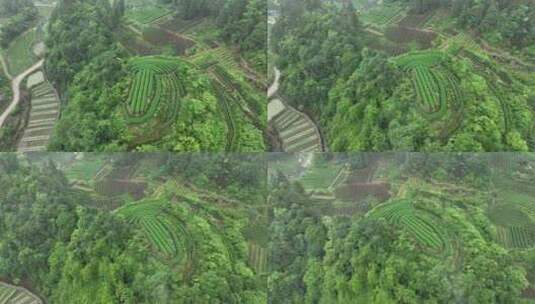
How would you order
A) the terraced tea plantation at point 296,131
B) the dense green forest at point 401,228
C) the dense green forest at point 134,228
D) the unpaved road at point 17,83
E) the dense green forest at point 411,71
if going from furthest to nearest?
the unpaved road at point 17,83, the terraced tea plantation at point 296,131, the dense green forest at point 411,71, the dense green forest at point 134,228, the dense green forest at point 401,228

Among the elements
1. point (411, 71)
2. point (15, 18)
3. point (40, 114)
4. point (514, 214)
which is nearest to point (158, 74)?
point (40, 114)

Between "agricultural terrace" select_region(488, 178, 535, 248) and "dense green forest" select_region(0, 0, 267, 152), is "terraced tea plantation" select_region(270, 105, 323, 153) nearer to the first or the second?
"dense green forest" select_region(0, 0, 267, 152)

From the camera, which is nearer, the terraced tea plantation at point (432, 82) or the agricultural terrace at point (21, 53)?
the terraced tea plantation at point (432, 82)

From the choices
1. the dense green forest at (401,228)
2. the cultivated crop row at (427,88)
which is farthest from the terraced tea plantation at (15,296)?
the cultivated crop row at (427,88)

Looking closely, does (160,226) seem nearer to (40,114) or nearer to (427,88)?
(40,114)

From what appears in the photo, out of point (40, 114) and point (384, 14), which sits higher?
point (384, 14)

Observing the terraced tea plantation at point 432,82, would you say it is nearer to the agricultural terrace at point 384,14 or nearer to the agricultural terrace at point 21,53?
the agricultural terrace at point 384,14

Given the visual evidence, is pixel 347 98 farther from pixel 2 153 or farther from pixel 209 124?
pixel 2 153

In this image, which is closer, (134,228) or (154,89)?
(134,228)
